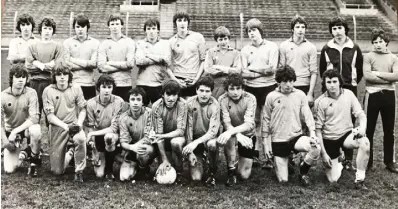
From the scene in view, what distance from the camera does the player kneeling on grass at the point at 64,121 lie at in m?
5.36

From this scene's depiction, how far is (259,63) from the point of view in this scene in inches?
241

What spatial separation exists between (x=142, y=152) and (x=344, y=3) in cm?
2349

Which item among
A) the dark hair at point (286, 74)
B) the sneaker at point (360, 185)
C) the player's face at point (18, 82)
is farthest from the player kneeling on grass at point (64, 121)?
the sneaker at point (360, 185)

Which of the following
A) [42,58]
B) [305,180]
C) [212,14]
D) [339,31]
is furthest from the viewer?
[212,14]

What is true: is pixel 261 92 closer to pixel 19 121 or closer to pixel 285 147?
pixel 285 147

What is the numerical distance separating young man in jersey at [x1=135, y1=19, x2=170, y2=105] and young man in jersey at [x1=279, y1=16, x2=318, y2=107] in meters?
1.62

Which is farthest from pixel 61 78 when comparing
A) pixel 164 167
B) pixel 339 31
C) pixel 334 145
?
pixel 339 31

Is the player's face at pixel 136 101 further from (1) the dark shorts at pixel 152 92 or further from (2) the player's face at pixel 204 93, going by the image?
(1) the dark shorts at pixel 152 92

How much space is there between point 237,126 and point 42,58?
2.80 m

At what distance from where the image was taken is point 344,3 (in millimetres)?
26188

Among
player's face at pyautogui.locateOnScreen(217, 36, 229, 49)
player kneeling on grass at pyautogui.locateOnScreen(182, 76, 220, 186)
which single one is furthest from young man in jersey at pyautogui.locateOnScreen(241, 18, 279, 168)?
player kneeling on grass at pyautogui.locateOnScreen(182, 76, 220, 186)

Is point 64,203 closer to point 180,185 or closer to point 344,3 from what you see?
point 180,185

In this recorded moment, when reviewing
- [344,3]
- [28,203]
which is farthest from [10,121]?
[344,3]

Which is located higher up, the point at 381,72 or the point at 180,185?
the point at 381,72
